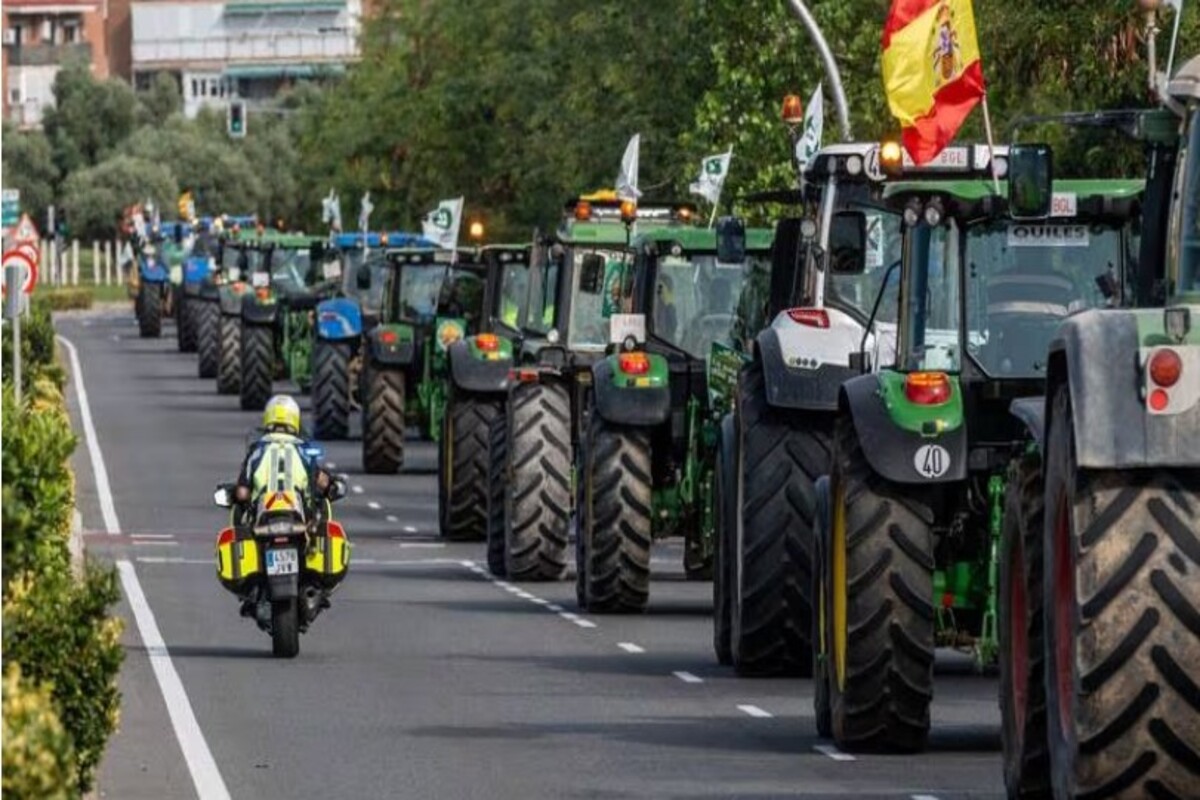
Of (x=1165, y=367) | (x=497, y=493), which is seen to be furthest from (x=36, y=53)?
(x=1165, y=367)

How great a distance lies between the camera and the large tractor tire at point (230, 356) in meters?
63.0

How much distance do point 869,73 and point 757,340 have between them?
25871 mm

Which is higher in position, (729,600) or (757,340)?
(757,340)

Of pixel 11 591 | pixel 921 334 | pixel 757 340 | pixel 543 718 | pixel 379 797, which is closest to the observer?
pixel 11 591

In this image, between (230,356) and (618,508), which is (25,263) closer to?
(618,508)

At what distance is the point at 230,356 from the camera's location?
207ft

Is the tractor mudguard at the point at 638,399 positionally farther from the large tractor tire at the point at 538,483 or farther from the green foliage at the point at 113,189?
the green foliage at the point at 113,189

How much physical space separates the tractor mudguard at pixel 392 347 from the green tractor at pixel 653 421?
52.4ft

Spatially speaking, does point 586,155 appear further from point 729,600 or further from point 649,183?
point 729,600

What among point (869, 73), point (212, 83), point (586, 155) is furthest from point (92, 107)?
point (869, 73)

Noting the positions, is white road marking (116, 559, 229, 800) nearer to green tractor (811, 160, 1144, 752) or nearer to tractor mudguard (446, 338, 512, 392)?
green tractor (811, 160, 1144, 752)

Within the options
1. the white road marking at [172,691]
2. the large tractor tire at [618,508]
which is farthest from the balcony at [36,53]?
the large tractor tire at [618,508]

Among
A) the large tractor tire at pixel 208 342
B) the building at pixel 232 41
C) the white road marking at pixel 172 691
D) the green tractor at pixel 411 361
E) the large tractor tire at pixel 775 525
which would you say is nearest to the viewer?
the white road marking at pixel 172 691

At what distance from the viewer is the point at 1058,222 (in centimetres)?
1694
